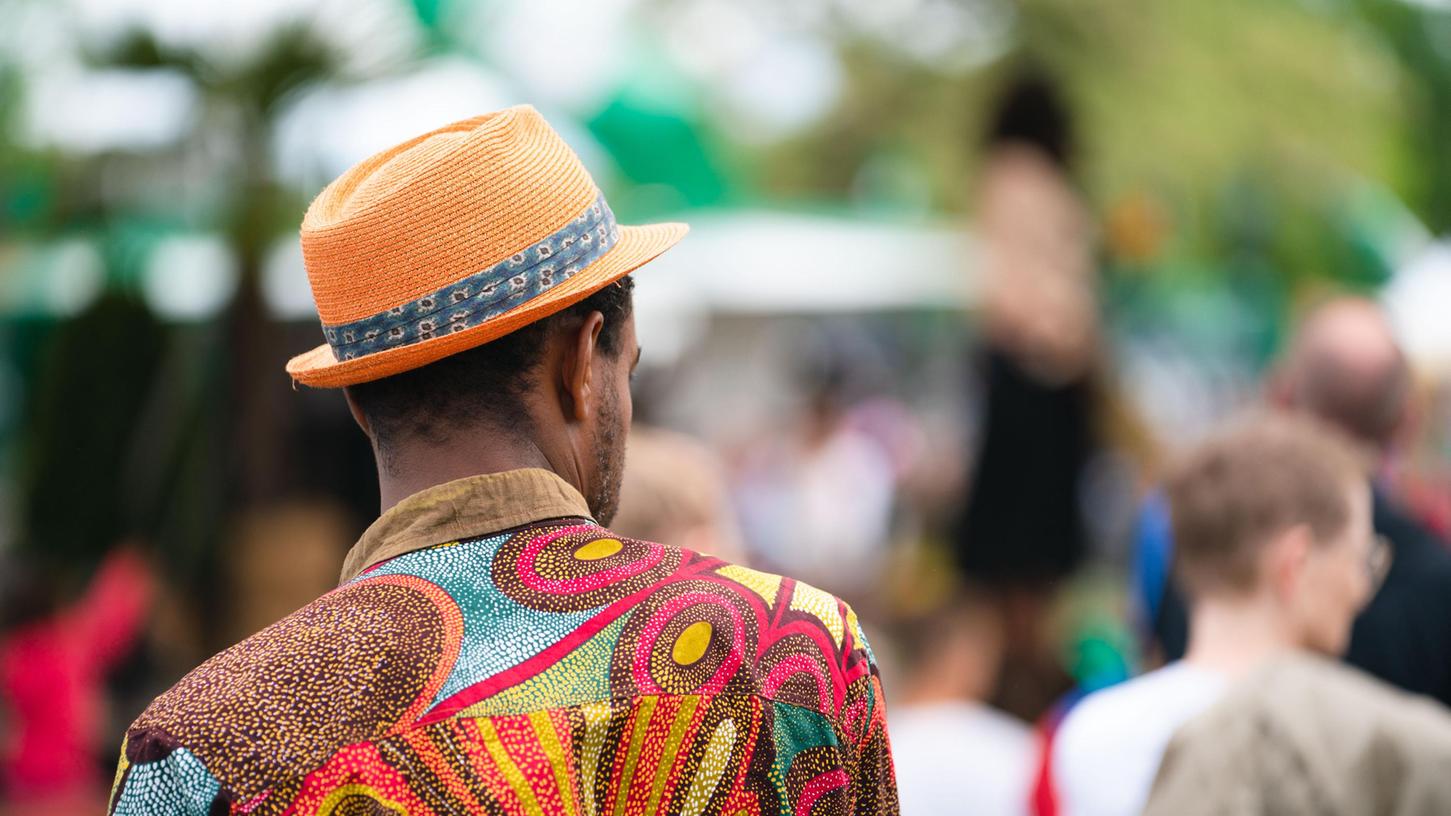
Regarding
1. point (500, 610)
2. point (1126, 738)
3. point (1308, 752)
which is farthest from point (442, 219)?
point (1126, 738)

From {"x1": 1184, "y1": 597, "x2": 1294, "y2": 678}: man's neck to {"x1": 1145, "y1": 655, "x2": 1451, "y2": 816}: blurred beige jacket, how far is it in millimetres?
488

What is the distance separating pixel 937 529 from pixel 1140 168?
24.5 feet

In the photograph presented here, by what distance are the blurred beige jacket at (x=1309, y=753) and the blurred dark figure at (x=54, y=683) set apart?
17.0ft

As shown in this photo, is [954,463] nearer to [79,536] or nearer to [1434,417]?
[1434,417]

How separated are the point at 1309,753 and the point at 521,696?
1.18 m

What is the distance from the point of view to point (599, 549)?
1.51 m

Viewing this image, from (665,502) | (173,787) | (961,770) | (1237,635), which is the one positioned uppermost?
(173,787)

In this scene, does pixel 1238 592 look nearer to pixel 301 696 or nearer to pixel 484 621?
pixel 484 621

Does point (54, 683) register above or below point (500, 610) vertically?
below

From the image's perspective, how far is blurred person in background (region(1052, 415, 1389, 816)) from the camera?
106 inches

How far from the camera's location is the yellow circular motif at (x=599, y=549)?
4.91 ft

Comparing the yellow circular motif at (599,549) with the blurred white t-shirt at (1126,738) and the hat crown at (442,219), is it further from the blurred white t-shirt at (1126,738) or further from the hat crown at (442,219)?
the blurred white t-shirt at (1126,738)

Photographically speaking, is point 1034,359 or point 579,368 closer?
point 579,368

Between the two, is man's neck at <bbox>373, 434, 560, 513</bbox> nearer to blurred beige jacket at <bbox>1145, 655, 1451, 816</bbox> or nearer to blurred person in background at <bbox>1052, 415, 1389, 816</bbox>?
blurred beige jacket at <bbox>1145, 655, 1451, 816</bbox>
